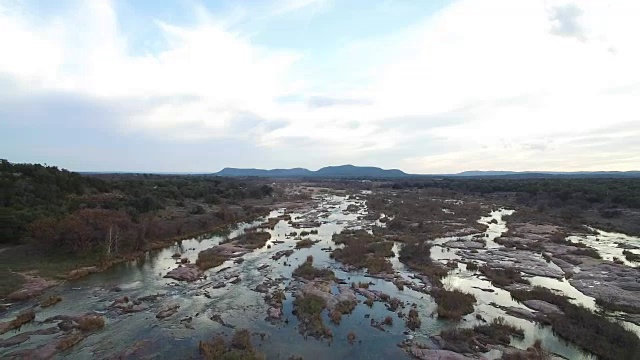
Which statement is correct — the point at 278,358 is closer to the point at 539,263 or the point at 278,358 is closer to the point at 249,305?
the point at 249,305

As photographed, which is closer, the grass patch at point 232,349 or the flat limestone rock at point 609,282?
the grass patch at point 232,349

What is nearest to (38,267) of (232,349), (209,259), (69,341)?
(209,259)

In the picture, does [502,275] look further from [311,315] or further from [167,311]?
[167,311]

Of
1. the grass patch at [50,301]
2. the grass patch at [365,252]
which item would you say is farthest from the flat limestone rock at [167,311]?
the grass patch at [365,252]

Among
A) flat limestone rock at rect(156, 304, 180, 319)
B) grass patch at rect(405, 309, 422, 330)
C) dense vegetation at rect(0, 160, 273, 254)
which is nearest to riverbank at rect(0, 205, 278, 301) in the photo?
dense vegetation at rect(0, 160, 273, 254)

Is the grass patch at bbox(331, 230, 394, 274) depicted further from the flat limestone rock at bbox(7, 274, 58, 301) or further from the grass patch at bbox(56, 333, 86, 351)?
the flat limestone rock at bbox(7, 274, 58, 301)

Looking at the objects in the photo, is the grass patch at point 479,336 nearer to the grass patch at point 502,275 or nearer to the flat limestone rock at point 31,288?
the grass patch at point 502,275

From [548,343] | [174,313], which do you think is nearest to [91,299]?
[174,313]
